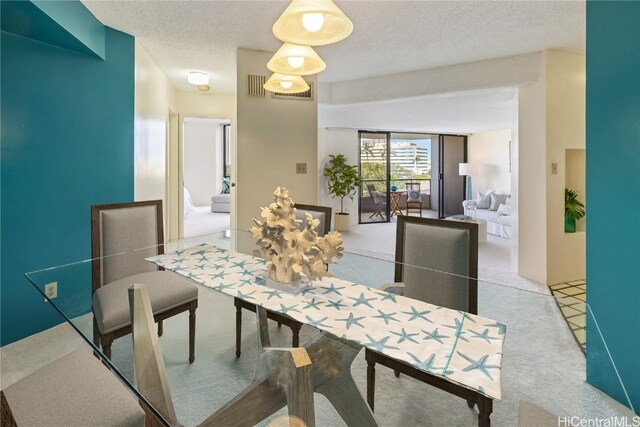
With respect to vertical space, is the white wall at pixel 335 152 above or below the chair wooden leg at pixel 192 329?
above

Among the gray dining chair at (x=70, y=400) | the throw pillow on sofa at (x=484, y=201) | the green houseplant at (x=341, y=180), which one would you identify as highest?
the green houseplant at (x=341, y=180)

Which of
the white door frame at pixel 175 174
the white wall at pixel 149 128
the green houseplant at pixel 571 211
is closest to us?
the white wall at pixel 149 128

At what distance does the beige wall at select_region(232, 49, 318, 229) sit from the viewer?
358cm

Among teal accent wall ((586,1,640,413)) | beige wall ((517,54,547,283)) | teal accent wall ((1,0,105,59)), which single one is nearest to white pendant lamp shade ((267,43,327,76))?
teal accent wall ((1,0,105,59))

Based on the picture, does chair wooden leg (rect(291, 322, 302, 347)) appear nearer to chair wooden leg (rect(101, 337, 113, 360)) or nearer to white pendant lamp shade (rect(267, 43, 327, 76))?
chair wooden leg (rect(101, 337, 113, 360))

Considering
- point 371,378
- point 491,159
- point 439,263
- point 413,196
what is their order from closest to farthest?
point 371,378 < point 439,263 < point 491,159 < point 413,196

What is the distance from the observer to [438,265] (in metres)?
1.74

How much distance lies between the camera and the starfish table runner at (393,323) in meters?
0.96

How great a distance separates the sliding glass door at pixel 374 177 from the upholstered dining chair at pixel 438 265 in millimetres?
6167

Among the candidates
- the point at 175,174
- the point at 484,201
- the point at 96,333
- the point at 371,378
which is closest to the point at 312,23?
the point at 371,378

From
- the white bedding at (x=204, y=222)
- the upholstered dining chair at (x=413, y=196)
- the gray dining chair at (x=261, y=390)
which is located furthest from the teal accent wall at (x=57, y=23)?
the upholstered dining chair at (x=413, y=196)

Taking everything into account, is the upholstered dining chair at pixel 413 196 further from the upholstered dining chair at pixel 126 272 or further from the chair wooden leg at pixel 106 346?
the chair wooden leg at pixel 106 346

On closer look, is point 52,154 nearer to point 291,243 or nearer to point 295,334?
point 291,243

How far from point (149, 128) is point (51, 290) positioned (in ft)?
8.08
